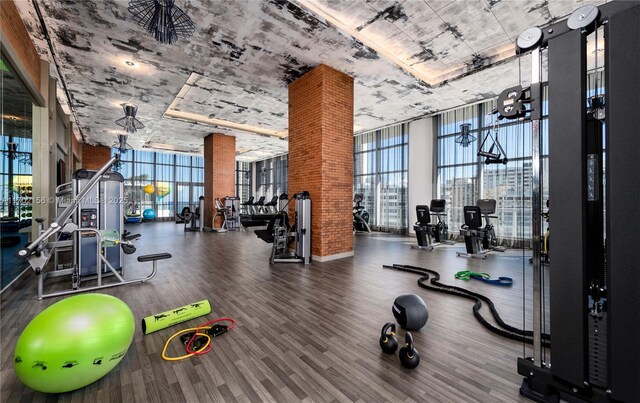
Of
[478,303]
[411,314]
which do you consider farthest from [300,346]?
[478,303]

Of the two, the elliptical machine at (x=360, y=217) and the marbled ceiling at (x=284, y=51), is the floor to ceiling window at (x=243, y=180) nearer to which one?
the marbled ceiling at (x=284, y=51)

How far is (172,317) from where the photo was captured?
265 cm

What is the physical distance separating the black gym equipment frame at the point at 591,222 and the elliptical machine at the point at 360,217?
8793 mm

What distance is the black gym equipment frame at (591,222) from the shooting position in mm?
1387

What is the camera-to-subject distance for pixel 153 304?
320 cm

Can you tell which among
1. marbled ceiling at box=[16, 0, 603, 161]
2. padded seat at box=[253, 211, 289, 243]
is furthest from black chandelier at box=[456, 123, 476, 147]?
padded seat at box=[253, 211, 289, 243]

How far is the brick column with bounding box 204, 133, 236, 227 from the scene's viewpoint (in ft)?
36.4

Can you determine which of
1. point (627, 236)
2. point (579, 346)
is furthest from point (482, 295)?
point (627, 236)

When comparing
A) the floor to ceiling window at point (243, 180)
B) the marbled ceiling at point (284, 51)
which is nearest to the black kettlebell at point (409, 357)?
the marbled ceiling at point (284, 51)

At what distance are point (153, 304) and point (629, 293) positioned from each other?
13.4ft

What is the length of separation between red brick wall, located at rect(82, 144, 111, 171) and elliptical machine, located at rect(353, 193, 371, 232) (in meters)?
13.1

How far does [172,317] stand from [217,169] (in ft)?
30.7

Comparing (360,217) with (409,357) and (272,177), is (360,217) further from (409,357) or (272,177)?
(409,357)

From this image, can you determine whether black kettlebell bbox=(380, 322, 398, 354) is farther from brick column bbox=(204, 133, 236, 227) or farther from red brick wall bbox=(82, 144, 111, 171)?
red brick wall bbox=(82, 144, 111, 171)
